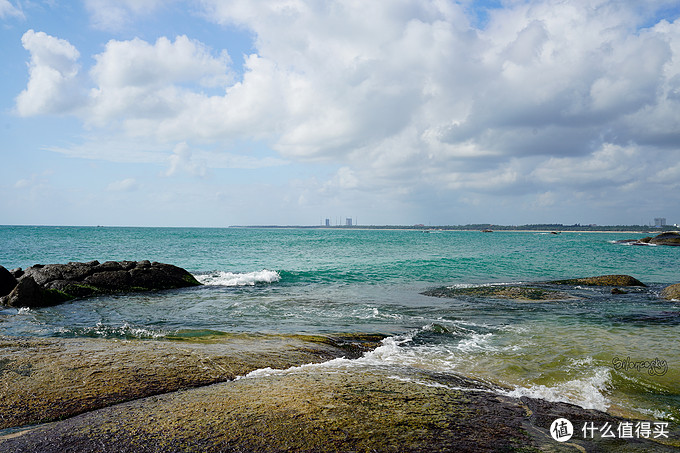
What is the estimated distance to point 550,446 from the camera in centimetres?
483

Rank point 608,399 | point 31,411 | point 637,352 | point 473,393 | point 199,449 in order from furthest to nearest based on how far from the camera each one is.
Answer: point 637,352
point 608,399
point 473,393
point 31,411
point 199,449

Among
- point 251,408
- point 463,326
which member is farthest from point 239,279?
point 251,408

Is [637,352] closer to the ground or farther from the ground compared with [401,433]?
closer to the ground

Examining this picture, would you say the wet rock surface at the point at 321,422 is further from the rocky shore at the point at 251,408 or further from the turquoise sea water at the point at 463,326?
the turquoise sea water at the point at 463,326

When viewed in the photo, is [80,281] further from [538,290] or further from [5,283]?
[538,290]

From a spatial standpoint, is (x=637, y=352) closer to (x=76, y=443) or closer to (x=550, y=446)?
(x=550, y=446)

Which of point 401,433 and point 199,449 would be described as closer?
point 199,449

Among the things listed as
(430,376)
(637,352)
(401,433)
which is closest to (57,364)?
(401,433)

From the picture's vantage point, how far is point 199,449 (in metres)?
4.39

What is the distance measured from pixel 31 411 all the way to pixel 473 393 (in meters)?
6.57

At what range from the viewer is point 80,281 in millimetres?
19703

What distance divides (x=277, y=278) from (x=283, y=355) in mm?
19171

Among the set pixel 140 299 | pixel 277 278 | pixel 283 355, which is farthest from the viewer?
pixel 277 278

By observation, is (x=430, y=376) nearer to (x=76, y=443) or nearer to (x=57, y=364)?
(x=76, y=443)
